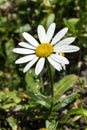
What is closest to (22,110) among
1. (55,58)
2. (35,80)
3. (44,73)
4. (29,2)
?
(35,80)

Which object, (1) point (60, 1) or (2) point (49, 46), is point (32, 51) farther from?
(1) point (60, 1)

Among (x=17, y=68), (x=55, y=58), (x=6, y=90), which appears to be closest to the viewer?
(x=55, y=58)

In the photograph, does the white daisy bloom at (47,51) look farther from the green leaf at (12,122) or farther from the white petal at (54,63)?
the green leaf at (12,122)

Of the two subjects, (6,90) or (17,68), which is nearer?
(6,90)

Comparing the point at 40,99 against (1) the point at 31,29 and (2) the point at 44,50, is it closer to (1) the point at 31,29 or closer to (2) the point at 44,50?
(2) the point at 44,50

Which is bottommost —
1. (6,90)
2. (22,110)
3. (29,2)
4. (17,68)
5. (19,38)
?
(22,110)

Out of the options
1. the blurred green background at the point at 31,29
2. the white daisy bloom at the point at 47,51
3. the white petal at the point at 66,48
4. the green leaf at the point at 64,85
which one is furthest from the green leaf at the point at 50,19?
the white petal at the point at 66,48

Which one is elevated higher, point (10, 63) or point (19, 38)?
point (19, 38)

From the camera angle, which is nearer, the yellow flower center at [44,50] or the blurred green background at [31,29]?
the yellow flower center at [44,50]

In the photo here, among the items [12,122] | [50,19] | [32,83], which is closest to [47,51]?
[32,83]
